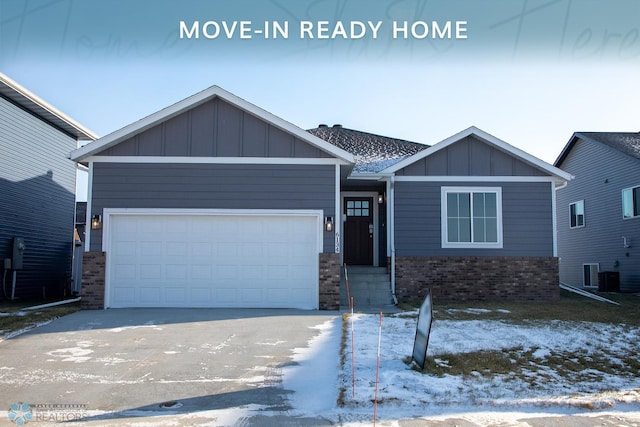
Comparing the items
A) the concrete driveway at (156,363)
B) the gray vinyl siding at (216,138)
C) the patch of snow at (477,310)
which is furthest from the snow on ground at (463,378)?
the gray vinyl siding at (216,138)

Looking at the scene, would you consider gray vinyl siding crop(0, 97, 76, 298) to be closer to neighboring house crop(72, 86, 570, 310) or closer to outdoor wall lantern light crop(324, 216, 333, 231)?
neighboring house crop(72, 86, 570, 310)

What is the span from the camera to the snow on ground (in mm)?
6203

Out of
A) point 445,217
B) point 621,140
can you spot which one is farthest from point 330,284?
point 621,140

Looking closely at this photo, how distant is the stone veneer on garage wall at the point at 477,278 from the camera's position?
14656mm

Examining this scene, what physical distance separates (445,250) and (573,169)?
11104mm

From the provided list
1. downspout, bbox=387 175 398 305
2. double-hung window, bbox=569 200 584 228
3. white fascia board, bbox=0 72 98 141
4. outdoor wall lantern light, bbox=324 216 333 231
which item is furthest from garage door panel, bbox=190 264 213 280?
double-hung window, bbox=569 200 584 228

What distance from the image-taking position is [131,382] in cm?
710

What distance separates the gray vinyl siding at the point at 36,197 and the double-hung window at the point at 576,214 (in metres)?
18.2

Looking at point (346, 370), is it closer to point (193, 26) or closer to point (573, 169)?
point (193, 26)

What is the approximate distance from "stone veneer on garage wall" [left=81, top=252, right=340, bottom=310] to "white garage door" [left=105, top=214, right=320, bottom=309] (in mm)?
192

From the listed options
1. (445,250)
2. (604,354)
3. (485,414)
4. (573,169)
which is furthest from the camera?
(573,169)

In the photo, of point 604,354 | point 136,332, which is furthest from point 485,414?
point 136,332

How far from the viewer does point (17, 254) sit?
611 inches

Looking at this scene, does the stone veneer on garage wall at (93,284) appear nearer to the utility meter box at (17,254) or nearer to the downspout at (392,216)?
the utility meter box at (17,254)
